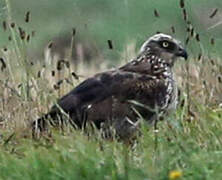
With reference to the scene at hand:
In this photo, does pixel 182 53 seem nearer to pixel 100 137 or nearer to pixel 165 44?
pixel 165 44

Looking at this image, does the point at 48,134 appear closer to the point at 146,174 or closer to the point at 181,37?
the point at 146,174

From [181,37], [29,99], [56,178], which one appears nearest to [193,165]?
[56,178]

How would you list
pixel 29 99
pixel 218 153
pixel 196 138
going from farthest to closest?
pixel 29 99 < pixel 196 138 < pixel 218 153

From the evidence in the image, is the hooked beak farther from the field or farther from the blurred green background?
the blurred green background

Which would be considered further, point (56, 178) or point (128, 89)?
point (128, 89)

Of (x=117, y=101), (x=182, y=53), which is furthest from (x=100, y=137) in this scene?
(x=182, y=53)

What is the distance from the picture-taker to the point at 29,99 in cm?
1066

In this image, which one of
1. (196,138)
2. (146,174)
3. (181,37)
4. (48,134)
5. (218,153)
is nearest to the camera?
(146,174)

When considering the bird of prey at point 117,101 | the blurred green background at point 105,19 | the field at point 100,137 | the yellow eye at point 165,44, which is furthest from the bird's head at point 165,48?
the blurred green background at point 105,19

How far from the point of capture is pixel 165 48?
35.7 ft

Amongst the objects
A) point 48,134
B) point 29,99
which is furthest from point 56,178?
point 29,99

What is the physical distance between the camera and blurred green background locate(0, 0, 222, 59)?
1688 cm

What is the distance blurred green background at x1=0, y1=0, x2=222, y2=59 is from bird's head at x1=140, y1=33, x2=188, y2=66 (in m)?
5.15

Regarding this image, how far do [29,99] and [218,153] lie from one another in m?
2.84
